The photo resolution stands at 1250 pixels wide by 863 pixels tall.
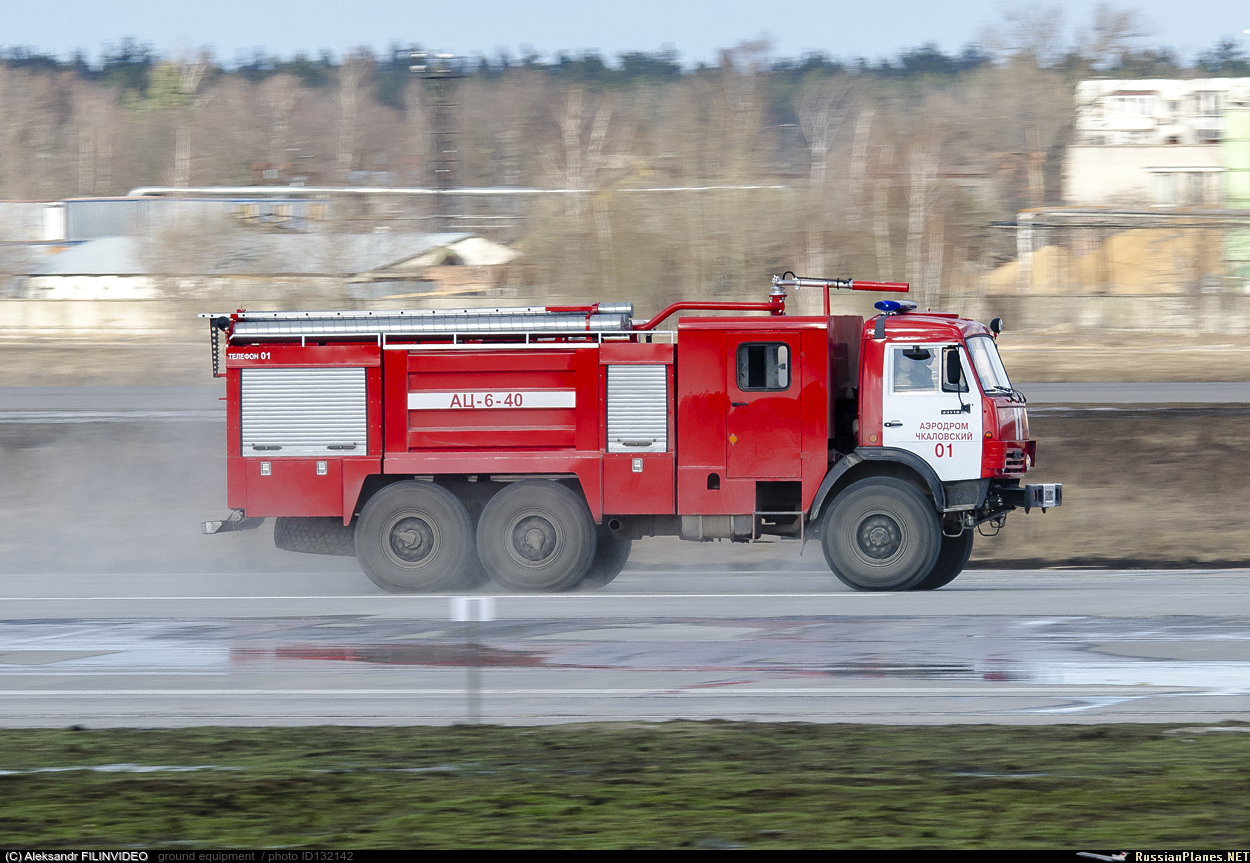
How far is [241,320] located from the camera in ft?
54.4

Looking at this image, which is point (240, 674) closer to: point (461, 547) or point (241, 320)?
point (461, 547)

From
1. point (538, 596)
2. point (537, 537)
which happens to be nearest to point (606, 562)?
point (537, 537)

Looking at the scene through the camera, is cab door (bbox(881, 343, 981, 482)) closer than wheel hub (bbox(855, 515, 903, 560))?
No

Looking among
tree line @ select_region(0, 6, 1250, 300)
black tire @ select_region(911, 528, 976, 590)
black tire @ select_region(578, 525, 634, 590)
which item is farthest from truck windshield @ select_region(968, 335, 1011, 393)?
tree line @ select_region(0, 6, 1250, 300)

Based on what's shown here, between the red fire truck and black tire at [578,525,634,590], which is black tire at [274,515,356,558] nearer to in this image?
the red fire truck

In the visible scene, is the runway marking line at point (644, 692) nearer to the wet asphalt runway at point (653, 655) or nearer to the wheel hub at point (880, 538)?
the wet asphalt runway at point (653, 655)

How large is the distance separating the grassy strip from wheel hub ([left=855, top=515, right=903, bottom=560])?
22.5 feet

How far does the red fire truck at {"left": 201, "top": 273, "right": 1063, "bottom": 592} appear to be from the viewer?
1531 cm

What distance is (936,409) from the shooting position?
15.3 m

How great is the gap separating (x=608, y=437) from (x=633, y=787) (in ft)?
29.5

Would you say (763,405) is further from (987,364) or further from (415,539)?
(415,539)

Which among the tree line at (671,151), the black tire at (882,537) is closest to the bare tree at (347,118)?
the tree line at (671,151)

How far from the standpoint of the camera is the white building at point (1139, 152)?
71312 mm

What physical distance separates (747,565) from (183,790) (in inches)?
477
